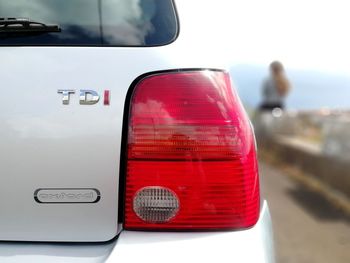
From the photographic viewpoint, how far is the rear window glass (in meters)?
1.68

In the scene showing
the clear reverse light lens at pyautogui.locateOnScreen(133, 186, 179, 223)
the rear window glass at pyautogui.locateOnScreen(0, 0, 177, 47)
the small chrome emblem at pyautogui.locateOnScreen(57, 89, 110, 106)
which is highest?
the rear window glass at pyautogui.locateOnScreen(0, 0, 177, 47)

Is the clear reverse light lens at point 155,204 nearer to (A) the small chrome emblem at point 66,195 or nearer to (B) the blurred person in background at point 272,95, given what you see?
(A) the small chrome emblem at point 66,195

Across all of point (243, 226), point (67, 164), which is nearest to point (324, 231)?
point (243, 226)

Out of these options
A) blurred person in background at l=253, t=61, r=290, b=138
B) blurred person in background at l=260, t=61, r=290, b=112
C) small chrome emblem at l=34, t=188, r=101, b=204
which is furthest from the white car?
blurred person in background at l=260, t=61, r=290, b=112

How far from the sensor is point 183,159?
163 centimetres

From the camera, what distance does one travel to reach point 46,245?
163 cm

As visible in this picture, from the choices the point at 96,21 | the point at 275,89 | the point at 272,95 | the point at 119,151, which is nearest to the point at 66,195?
the point at 119,151

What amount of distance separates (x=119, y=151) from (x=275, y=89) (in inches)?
484

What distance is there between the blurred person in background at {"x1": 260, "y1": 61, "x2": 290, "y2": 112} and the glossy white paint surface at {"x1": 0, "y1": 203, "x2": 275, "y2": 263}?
12.0 m

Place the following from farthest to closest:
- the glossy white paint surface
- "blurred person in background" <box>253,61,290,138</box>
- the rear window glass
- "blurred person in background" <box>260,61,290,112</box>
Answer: "blurred person in background" <box>260,61,290,112</box> → "blurred person in background" <box>253,61,290,138</box> → the rear window glass → the glossy white paint surface

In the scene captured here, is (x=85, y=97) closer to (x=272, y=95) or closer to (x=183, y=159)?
(x=183, y=159)

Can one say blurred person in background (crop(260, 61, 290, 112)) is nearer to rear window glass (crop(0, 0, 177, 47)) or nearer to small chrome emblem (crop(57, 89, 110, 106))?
rear window glass (crop(0, 0, 177, 47))

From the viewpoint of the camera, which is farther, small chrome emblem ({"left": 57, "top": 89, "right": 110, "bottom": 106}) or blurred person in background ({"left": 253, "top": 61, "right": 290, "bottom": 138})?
blurred person in background ({"left": 253, "top": 61, "right": 290, "bottom": 138})

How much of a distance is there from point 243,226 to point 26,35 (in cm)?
88
